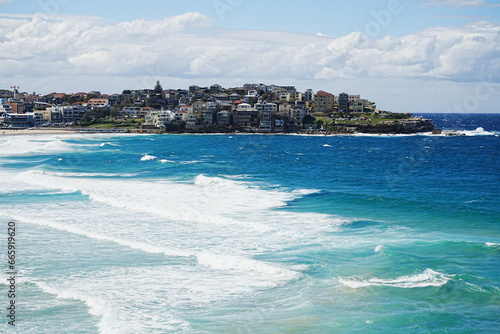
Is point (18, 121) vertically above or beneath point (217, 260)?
above

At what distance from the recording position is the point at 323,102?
16988cm

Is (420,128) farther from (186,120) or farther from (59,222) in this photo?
(59,222)

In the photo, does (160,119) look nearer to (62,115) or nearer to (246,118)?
(246,118)

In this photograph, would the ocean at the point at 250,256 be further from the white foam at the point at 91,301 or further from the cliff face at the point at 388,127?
the cliff face at the point at 388,127

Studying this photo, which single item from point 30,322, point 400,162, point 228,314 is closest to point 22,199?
point 30,322

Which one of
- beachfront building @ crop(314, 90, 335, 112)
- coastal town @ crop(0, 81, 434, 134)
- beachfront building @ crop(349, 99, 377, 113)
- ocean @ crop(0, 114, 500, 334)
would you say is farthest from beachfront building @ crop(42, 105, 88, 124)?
ocean @ crop(0, 114, 500, 334)

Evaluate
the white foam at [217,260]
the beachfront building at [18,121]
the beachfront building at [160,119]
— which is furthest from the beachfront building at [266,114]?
the white foam at [217,260]

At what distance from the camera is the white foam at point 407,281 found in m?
21.0

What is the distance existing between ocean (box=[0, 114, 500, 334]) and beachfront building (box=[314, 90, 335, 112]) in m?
120

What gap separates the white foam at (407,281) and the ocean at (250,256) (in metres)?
0.08

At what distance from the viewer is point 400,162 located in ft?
234

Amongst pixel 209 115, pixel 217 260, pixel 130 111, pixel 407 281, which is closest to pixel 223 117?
pixel 209 115

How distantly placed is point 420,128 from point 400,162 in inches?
3233

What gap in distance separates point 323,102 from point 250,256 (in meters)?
149
